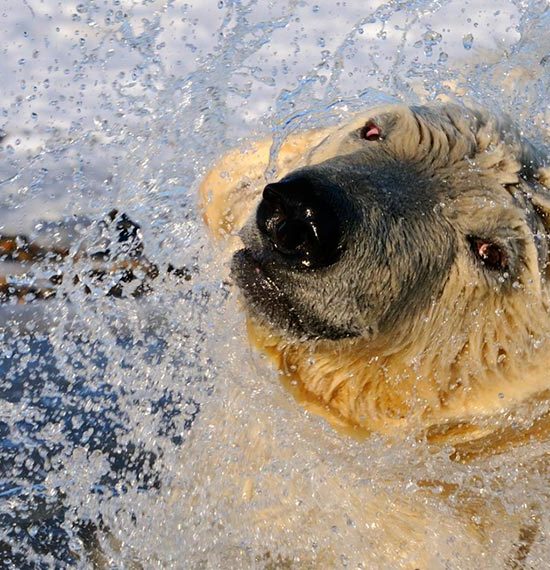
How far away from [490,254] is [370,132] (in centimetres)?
67

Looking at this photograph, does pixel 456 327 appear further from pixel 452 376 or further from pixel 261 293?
pixel 261 293

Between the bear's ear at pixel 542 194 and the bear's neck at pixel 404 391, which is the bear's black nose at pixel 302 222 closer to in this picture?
the bear's neck at pixel 404 391

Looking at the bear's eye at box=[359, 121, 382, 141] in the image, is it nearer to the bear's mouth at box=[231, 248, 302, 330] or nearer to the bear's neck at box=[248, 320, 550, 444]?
the bear's mouth at box=[231, 248, 302, 330]

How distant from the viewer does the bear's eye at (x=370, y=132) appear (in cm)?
300

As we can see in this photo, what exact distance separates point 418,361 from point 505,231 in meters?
0.56

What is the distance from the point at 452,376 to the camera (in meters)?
2.89

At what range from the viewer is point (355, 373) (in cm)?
289

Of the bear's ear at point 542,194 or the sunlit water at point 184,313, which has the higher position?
the bear's ear at point 542,194

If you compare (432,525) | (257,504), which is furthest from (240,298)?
(432,525)

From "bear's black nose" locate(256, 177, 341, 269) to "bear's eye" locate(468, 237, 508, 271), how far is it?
2.08 ft

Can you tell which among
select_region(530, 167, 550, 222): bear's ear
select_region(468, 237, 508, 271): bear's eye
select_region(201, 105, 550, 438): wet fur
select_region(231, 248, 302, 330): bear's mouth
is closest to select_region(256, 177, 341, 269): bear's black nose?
select_region(231, 248, 302, 330): bear's mouth

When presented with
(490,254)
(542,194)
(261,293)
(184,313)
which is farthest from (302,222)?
(184,313)

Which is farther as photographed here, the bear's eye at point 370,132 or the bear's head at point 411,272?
the bear's eye at point 370,132

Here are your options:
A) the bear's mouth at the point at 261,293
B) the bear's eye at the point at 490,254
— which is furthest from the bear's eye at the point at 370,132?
Answer: the bear's mouth at the point at 261,293
